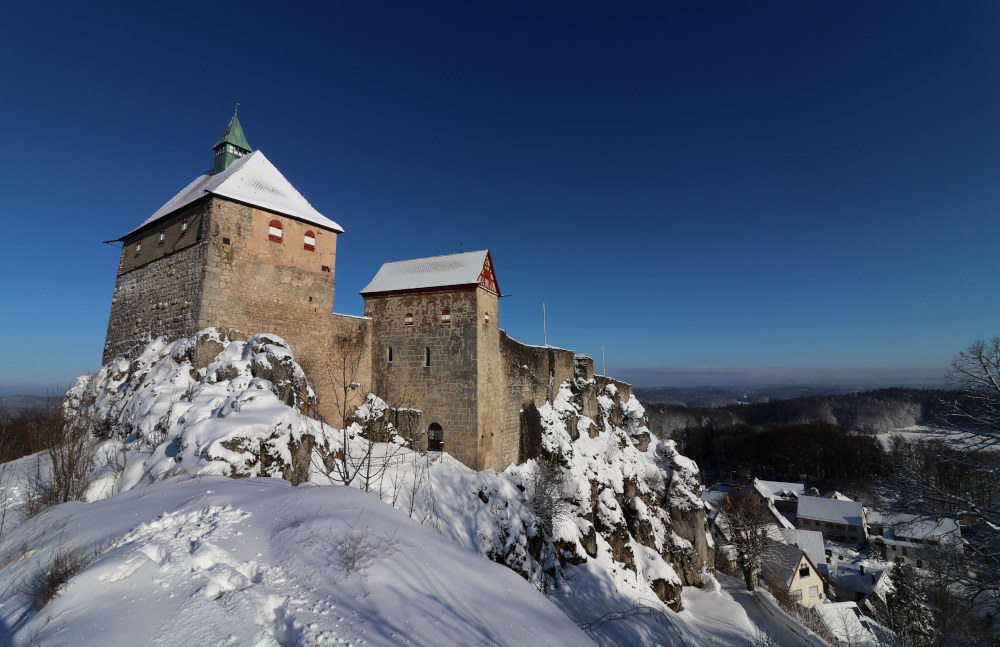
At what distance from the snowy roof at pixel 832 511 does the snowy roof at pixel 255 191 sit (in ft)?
219

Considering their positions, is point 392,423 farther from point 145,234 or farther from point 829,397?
point 829,397

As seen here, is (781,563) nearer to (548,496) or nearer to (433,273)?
(548,496)

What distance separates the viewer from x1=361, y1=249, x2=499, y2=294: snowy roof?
1916 centimetres

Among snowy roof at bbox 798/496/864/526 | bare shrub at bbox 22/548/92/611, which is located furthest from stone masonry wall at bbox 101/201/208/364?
snowy roof at bbox 798/496/864/526

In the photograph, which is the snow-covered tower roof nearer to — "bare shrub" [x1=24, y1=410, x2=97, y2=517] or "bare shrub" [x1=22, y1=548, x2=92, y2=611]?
"bare shrub" [x1=24, y1=410, x2=97, y2=517]

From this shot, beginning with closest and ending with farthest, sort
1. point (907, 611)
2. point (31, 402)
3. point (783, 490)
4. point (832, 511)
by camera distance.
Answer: point (31, 402), point (907, 611), point (832, 511), point (783, 490)

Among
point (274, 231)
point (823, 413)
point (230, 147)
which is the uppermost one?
point (230, 147)

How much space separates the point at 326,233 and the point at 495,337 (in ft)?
31.2

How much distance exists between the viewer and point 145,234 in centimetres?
1877

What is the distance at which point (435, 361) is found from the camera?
18.8 meters

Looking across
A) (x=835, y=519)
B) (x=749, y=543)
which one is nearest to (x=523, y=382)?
(x=749, y=543)

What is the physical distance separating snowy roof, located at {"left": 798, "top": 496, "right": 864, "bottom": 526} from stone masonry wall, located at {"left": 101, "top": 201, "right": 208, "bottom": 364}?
230 ft

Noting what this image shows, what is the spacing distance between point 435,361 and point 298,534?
13.4 metres

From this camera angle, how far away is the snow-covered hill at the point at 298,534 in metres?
3.94
